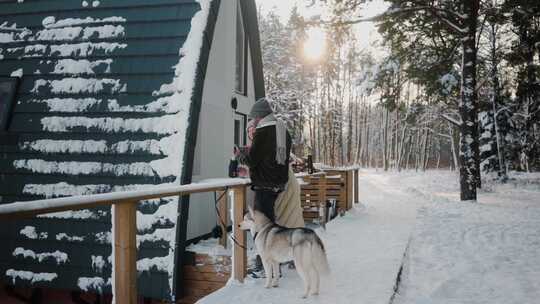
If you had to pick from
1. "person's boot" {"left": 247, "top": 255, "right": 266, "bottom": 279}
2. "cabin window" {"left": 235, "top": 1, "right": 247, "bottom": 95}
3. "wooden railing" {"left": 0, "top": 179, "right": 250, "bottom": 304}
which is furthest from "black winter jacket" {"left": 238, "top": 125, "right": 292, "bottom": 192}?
"cabin window" {"left": 235, "top": 1, "right": 247, "bottom": 95}

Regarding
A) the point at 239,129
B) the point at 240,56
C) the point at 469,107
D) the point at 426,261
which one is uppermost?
the point at 240,56

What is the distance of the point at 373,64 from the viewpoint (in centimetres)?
1656

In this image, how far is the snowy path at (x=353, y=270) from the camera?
153 inches

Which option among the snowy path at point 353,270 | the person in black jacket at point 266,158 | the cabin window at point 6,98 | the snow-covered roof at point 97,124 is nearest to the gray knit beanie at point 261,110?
the person in black jacket at point 266,158

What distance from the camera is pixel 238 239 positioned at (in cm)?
445

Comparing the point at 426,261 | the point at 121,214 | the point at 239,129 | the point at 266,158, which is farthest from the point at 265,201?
the point at 239,129

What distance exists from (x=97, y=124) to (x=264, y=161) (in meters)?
2.97

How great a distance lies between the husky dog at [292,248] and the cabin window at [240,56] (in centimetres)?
635

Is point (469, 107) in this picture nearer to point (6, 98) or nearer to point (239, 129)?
point (239, 129)

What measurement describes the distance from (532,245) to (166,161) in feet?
19.4

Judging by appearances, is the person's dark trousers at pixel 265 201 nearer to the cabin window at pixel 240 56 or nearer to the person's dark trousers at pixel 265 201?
the person's dark trousers at pixel 265 201

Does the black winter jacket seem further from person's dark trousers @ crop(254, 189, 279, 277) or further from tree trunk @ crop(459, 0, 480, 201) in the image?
tree trunk @ crop(459, 0, 480, 201)

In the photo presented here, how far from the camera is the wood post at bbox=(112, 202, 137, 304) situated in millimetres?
2947

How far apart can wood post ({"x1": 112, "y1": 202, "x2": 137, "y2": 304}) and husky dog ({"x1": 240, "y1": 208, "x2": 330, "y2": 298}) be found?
1.36 meters
